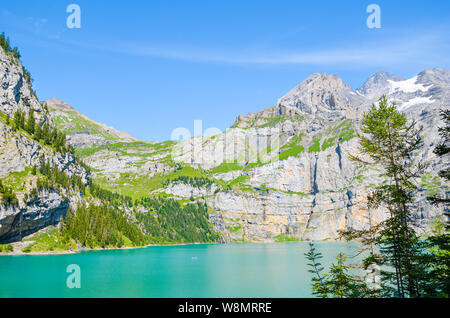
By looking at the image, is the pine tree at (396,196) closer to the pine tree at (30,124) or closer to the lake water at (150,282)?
the lake water at (150,282)

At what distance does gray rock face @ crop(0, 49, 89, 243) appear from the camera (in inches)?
5089

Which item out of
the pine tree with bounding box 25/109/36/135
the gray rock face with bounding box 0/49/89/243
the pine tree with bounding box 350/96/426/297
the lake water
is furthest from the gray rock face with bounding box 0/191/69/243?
the pine tree with bounding box 350/96/426/297

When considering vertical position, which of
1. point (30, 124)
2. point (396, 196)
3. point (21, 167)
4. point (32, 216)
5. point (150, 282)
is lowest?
point (150, 282)

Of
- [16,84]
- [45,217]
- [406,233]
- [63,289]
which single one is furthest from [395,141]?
[16,84]

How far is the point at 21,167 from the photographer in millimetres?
146125

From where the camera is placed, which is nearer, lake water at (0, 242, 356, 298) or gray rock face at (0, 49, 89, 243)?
lake water at (0, 242, 356, 298)

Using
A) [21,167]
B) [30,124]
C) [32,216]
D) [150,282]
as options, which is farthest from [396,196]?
[30,124]

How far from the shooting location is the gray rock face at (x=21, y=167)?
12925 centimetres

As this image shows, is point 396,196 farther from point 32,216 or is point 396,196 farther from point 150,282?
point 32,216

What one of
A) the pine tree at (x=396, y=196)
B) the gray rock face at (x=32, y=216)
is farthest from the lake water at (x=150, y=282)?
the gray rock face at (x=32, y=216)

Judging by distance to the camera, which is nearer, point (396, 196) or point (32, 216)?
point (396, 196)

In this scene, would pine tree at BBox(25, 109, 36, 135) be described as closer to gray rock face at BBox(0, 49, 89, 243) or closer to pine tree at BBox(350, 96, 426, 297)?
gray rock face at BBox(0, 49, 89, 243)

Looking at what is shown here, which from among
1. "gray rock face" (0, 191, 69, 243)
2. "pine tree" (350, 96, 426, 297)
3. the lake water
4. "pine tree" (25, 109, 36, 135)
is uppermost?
"pine tree" (25, 109, 36, 135)
